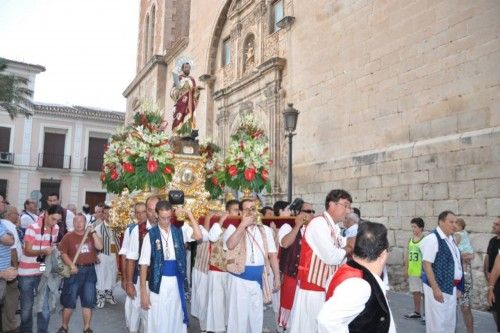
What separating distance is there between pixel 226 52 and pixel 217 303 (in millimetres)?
14413

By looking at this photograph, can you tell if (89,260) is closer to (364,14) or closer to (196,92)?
(196,92)

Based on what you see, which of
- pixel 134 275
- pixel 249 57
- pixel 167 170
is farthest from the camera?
pixel 249 57

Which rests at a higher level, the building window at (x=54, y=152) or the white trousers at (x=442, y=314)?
the building window at (x=54, y=152)

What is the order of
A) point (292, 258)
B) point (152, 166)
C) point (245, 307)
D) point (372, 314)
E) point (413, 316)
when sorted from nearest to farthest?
point (372, 314)
point (245, 307)
point (292, 258)
point (152, 166)
point (413, 316)

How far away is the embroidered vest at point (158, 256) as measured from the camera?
4.59 metres

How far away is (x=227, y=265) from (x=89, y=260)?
80.2 inches

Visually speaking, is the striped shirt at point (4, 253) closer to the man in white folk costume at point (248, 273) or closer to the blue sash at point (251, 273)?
the man in white folk costume at point (248, 273)

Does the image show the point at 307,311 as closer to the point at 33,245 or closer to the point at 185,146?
the point at 33,245

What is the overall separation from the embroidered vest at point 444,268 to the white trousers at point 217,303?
2687 millimetres

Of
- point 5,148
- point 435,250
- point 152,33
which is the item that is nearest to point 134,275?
point 435,250

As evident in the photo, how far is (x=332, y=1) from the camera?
39.8ft

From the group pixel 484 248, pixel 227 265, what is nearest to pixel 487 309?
pixel 484 248

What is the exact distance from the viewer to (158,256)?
4617 millimetres

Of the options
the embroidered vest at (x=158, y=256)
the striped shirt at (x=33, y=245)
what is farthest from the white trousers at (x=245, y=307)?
the striped shirt at (x=33, y=245)
